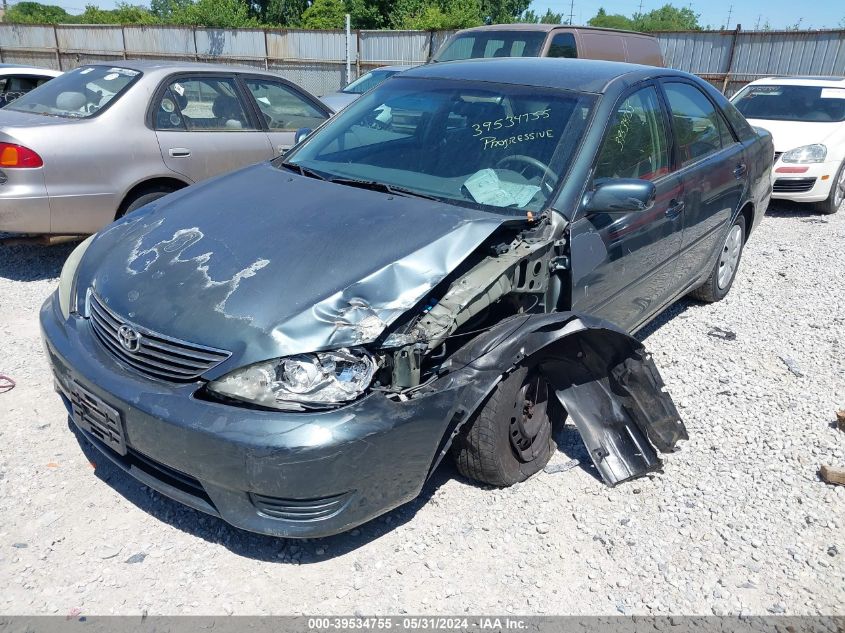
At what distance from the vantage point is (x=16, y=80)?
28.3ft

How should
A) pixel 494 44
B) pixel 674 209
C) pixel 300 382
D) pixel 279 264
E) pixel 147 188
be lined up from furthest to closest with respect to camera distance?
pixel 494 44 → pixel 147 188 → pixel 674 209 → pixel 279 264 → pixel 300 382

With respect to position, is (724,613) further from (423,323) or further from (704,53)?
(704,53)

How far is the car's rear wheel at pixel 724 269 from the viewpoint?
519 cm

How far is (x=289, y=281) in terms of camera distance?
2555 millimetres

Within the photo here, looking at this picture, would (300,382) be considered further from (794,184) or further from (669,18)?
(669,18)

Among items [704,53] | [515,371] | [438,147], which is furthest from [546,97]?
[704,53]

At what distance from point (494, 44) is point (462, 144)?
6760mm

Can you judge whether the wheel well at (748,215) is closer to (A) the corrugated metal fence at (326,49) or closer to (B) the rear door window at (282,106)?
(B) the rear door window at (282,106)

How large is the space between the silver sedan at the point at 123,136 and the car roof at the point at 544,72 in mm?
2436

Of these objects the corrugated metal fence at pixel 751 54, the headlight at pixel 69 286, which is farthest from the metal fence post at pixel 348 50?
the headlight at pixel 69 286

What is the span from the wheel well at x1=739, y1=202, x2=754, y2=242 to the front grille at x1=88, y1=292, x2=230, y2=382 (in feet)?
14.2

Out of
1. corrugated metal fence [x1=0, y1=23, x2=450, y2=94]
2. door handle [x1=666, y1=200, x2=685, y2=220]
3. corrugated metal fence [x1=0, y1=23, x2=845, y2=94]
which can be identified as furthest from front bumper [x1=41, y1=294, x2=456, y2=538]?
corrugated metal fence [x1=0, y1=23, x2=450, y2=94]

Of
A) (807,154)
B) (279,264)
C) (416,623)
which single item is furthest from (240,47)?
(416,623)

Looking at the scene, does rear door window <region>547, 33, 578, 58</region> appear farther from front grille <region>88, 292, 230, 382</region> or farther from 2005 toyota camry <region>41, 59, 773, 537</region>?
front grille <region>88, 292, 230, 382</region>
